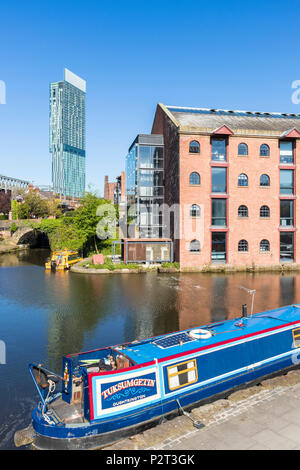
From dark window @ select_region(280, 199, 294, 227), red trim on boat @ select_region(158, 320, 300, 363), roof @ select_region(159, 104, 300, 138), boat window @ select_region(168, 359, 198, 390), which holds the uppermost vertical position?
roof @ select_region(159, 104, 300, 138)

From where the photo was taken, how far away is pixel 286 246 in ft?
113

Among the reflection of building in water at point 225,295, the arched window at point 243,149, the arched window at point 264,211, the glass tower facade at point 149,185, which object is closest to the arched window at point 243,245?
the arched window at point 264,211

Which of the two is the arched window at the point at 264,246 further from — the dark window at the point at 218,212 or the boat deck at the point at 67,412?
the boat deck at the point at 67,412

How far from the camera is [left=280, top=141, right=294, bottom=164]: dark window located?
111 ft

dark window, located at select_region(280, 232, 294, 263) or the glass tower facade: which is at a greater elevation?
the glass tower facade

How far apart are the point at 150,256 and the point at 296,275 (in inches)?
540

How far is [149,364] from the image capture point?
8.19 meters

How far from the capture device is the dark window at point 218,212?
108 feet

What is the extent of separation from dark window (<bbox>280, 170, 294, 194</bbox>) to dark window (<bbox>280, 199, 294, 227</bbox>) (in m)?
1.13

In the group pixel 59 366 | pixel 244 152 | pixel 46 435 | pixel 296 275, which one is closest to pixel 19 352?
pixel 59 366

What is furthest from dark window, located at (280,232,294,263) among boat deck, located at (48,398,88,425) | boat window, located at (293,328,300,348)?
boat deck, located at (48,398,88,425)

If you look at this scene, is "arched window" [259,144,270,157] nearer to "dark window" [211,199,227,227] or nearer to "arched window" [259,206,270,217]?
"arched window" [259,206,270,217]

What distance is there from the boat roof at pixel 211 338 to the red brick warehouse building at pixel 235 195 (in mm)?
20492
